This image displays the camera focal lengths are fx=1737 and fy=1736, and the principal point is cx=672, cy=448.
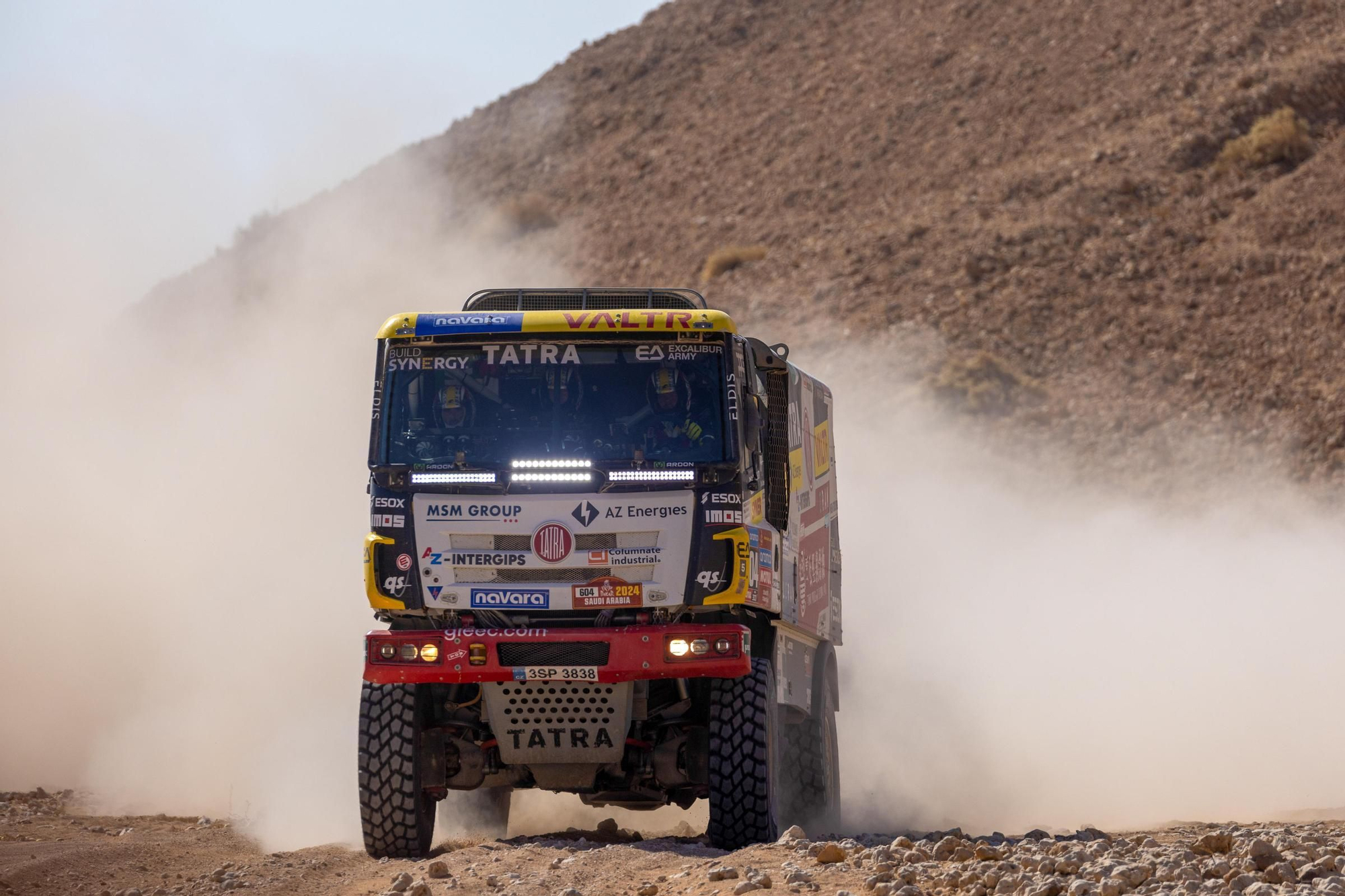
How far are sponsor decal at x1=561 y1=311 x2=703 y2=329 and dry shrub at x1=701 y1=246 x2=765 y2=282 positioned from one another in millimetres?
28392

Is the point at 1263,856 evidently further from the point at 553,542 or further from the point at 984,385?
the point at 984,385

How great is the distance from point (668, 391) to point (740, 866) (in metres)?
3.11

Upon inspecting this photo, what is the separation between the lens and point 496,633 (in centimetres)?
1030

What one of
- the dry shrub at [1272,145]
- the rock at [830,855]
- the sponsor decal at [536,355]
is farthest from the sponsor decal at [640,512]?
the dry shrub at [1272,145]

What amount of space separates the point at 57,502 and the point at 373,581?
14984 mm

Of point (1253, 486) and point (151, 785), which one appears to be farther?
point (1253, 486)

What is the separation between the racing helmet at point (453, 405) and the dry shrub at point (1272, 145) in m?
29.8

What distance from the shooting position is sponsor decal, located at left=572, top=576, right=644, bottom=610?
33.9ft

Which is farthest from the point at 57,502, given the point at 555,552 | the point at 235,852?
the point at 555,552

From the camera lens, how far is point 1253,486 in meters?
29.2

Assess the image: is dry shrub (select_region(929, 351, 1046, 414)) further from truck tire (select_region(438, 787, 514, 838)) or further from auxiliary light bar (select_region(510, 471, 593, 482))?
auxiliary light bar (select_region(510, 471, 593, 482))

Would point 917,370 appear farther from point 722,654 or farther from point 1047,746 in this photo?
point 722,654

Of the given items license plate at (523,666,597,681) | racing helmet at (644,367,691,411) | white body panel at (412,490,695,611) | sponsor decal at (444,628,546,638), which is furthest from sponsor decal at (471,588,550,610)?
racing helmet at (644,367,691,411)

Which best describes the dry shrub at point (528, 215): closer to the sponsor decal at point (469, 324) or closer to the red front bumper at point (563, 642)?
the sponsor decal at point (469, 324)
